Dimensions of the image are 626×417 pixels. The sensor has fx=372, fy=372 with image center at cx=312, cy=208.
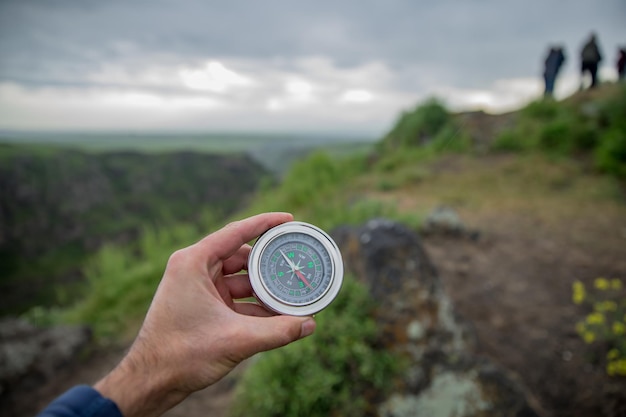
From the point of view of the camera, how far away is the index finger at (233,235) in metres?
1.81

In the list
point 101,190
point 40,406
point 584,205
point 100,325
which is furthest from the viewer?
point 101,190

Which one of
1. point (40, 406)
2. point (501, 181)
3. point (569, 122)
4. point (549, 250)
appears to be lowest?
→ point (40, 406)

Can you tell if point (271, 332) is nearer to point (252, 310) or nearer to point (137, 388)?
point (252, 310)

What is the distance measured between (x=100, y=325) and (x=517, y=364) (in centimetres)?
686

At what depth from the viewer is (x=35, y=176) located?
66375 millimetres

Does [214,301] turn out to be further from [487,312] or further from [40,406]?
[40,406]

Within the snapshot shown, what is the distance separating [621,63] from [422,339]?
1635 centimetres

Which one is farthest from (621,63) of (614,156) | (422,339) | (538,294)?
(422,339)

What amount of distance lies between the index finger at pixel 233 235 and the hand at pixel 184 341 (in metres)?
0.05

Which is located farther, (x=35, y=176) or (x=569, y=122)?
(x=35, y=176)

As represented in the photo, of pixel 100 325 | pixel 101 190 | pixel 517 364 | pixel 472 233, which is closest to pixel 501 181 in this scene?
pixel 472 233

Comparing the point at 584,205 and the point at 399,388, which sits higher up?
the point at 584,205

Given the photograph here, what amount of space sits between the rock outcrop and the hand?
2099 millimetres

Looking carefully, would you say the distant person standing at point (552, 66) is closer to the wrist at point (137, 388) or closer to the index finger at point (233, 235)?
the index finger at point (233, 235)
